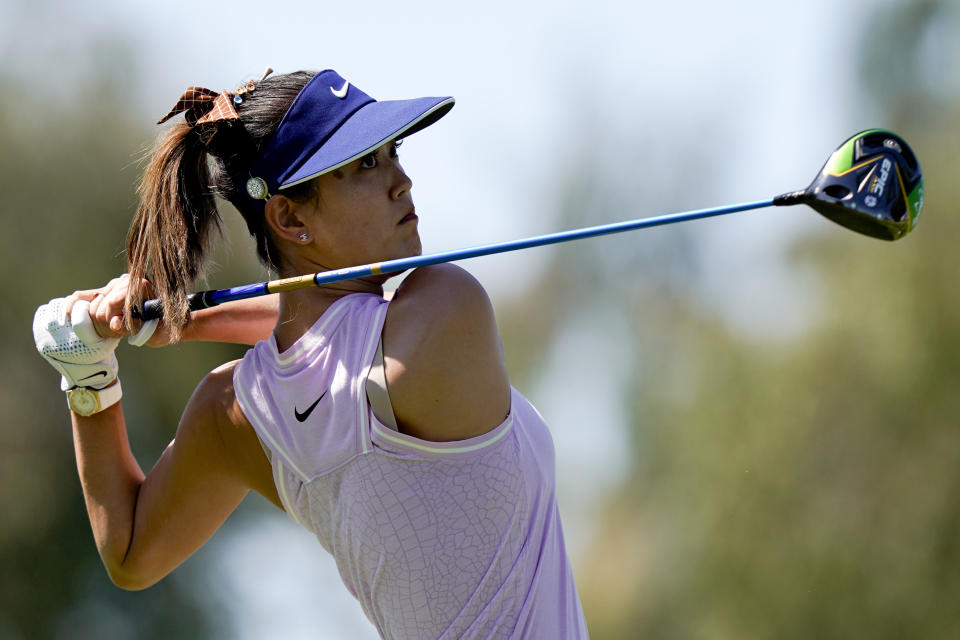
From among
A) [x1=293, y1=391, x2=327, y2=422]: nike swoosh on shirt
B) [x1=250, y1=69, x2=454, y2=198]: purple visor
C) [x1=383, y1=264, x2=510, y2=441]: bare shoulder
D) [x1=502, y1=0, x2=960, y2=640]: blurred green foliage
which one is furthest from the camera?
[x1=502, y1=0, x2=960, y2=640]: blurred green foliage

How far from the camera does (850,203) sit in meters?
2.06

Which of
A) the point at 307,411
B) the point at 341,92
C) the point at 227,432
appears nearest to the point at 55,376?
the point at 227,432

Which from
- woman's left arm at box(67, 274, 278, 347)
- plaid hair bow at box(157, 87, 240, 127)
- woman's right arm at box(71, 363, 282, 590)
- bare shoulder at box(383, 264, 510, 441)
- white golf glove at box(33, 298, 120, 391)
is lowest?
woman's right arm at box(71, 363, 282, 590)

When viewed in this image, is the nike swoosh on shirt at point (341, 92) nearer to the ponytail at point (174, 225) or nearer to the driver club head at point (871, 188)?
the ponytail at point (174, 225)

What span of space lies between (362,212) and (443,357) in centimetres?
40

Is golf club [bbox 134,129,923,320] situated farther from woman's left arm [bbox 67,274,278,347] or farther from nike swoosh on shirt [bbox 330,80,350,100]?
woman's left arm [bbox 67,274,278,347]

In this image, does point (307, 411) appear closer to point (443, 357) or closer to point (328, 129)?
point (443, 357)

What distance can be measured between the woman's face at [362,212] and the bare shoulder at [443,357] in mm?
229

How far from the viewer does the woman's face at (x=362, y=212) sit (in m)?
2.12

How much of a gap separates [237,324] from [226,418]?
626 millimetres

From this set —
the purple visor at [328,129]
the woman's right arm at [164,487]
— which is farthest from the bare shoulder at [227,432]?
the purple visor at [328,129]

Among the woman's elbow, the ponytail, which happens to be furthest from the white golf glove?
the woman's elbow

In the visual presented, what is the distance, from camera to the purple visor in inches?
81.9

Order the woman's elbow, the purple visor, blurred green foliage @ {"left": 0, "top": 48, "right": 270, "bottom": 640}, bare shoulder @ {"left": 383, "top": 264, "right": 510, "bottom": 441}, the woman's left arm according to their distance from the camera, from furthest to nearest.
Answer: blurred green foliage @ {"left": 0, "top": 48, "right": 270, "bottom": 640}
the woman's left arm
the woman's elbow
the purple visor
bare shoulder @ {"left": 383, "top": 264, "right": 510, "bottom": 441}
